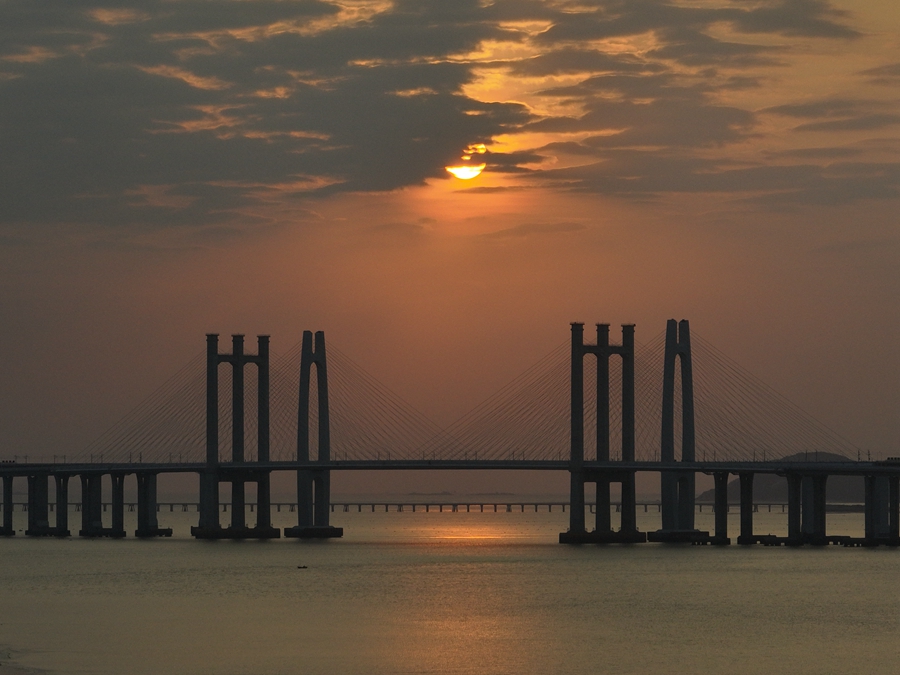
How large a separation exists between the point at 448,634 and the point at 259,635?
5.33 metres

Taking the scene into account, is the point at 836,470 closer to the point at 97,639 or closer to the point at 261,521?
the point at 261,521

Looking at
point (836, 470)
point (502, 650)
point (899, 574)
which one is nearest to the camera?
point (502, 650)

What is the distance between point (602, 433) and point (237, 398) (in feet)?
79.0

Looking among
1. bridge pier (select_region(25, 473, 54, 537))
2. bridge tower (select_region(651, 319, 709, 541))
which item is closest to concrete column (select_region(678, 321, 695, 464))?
bridge tower (select_region(651, 319, 709, 541))

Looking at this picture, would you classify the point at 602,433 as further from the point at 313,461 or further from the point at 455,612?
the point at 455,612

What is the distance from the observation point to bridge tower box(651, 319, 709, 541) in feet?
313

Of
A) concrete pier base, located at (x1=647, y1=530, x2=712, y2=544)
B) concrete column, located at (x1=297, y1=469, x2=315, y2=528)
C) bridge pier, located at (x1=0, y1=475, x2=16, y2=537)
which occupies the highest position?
concrete column, located at (x1=297, y1=469, x2=315, y2=528)

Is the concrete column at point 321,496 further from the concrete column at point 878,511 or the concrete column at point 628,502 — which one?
the concrete column at point 878,511

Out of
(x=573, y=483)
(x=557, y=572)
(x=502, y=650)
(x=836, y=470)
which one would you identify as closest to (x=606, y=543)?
(x=573, y=483)

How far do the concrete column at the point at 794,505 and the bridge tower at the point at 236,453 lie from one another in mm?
30059

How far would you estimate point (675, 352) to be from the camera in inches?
3853

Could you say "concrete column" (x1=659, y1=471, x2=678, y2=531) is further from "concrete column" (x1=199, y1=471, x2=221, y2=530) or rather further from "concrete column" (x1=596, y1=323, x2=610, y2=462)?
"concrete column" (x1=199, y1=471, x2=221, y2=530)

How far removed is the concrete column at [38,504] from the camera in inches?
4872

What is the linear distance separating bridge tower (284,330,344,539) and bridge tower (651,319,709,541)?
19.0 metres
